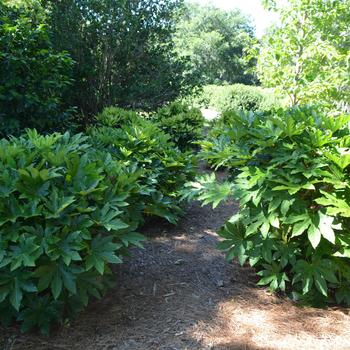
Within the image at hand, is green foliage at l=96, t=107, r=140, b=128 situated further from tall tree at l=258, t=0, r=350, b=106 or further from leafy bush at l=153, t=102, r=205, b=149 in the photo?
tall tree at l=258, t=0, r=350, b=106

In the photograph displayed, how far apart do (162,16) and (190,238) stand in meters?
5.89

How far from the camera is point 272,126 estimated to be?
289cm

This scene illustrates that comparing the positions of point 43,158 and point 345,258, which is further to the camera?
point 345,258

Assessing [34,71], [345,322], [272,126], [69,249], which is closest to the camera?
[69,249]

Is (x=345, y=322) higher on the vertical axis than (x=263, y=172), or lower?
lower

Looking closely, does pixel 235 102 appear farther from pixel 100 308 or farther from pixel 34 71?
pixel 100 308

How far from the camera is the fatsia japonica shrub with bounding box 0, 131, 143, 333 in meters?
2.13

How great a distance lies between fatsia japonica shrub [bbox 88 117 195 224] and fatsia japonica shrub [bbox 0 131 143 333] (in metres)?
1.39

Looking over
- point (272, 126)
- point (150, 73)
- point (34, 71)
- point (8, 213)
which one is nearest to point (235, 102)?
point (150, 73)

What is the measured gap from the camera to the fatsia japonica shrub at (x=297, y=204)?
2654 mm

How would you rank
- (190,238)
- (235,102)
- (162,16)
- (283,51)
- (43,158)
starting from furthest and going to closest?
(235,102), (162,16), (283,51), (190,238), (43,158)

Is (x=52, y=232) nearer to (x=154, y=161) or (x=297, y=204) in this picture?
(x=297, y=204)

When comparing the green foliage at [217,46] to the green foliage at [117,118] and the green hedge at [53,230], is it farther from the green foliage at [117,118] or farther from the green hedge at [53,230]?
the green hedge at [53,230]

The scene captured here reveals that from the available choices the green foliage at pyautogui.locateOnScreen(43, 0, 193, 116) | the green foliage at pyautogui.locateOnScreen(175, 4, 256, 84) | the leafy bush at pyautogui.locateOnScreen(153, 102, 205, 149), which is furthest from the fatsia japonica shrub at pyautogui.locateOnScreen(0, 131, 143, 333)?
the green foliage at pyautogui.locateOnScreen(175, 4, 256, 84)
